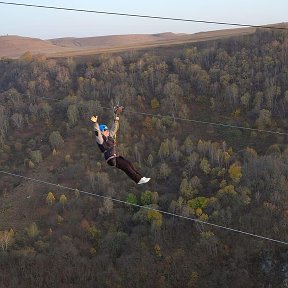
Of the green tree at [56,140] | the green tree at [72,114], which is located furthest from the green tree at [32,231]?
the green tree at [72,114]

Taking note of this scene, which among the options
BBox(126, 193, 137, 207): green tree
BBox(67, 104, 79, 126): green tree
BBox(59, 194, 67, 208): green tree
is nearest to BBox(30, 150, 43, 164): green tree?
BBox(67, 104, 79, 126): green tree

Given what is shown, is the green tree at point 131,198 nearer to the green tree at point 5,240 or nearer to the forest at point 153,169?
the forest at point 153,169

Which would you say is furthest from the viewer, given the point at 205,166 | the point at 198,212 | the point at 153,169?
the point at 153,169

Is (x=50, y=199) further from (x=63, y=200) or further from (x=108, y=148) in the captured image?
(x=108, y=148)

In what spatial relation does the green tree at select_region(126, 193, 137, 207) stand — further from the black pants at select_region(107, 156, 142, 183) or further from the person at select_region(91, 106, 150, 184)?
the person at select_region(91, 106, 150, 184)

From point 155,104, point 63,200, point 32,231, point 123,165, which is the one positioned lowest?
point 32,231

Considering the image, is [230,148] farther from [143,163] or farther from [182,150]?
[143,163]

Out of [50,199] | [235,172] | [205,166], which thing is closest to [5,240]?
[50,199]

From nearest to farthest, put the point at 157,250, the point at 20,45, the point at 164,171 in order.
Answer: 1. the point at 157,250
2. the point at 164,171
3. the point at 20,45
